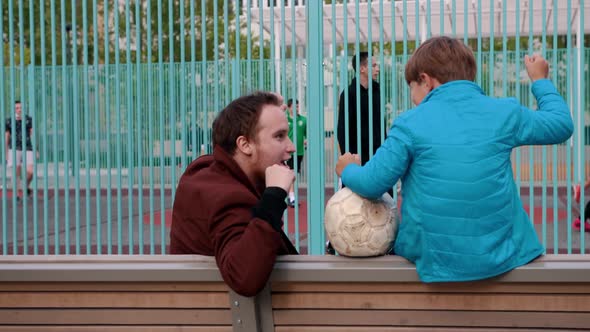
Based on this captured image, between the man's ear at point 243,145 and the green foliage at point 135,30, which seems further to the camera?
the green foliage at point 135,30

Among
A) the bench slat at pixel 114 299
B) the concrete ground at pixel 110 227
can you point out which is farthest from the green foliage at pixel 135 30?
the bench slat at pixel 114 299

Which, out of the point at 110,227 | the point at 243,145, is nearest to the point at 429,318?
the point at 243,145

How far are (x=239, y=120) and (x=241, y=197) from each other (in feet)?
1.48

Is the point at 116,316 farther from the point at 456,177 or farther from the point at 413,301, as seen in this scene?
the point at 456,177

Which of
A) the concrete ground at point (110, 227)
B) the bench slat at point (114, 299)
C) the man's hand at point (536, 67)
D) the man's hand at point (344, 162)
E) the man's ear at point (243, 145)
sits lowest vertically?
the concrete ground at point (110, 227)

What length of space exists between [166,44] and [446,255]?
1444 centimetres

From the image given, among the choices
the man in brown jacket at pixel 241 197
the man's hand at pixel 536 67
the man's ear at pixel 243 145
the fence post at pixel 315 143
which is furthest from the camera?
the fence post at pixel 315 143

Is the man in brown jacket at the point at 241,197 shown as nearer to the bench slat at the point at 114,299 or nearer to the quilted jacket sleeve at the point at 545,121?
the bench slat at the point at 114,299

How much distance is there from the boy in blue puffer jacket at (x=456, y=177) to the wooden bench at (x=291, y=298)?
8 cm

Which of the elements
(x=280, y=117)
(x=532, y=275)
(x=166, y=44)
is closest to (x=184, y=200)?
(x=280, y=117)

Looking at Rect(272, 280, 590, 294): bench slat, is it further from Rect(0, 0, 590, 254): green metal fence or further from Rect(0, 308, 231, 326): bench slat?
Rect(0, 0, 590, 254): green metal fence

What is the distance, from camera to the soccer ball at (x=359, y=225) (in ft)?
8.62

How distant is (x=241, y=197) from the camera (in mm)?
2672

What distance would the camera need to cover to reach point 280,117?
3.08m
